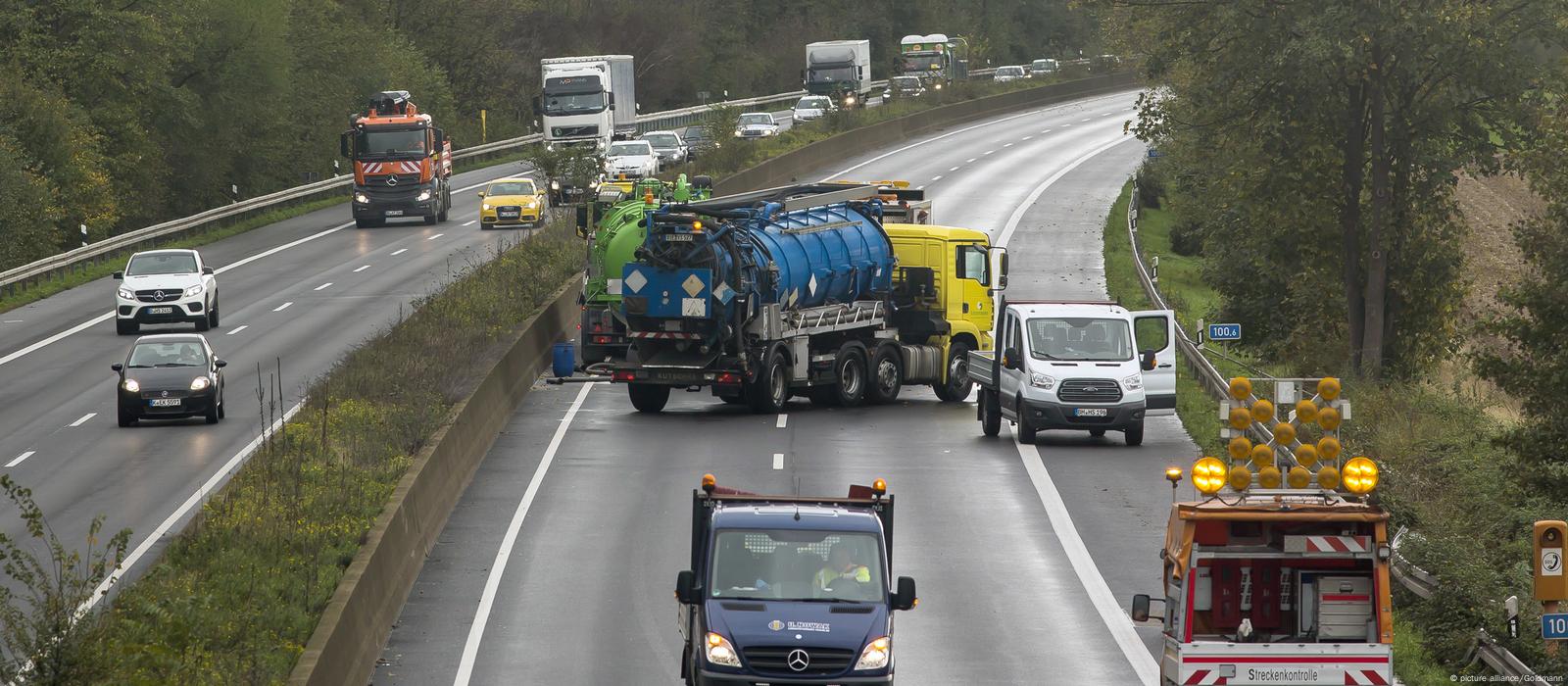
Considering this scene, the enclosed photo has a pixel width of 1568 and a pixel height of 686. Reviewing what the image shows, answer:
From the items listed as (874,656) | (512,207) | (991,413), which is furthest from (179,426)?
(512,207)

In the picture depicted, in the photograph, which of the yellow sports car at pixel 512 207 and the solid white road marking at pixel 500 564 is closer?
the solid white road marking at pixel 500 564

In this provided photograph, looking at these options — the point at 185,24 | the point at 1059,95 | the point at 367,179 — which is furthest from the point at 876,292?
the point at 1059,95

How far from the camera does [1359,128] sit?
38.8 meters

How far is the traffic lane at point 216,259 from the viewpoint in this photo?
4284 centimetres

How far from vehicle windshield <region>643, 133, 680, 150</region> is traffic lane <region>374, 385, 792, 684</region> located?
1514 inches

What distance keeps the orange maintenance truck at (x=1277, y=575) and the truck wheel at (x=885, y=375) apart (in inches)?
756

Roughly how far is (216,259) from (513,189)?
9242mm

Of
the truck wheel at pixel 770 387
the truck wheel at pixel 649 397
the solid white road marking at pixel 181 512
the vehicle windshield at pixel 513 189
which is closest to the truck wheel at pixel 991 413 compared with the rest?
the truck wheel at pixel 770 387

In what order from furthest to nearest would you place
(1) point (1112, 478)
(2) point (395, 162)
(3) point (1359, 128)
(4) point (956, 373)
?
(2) point (395, 162), (3) point (1359, 128), (4) point (956, 373), (1) point (1112, 478)

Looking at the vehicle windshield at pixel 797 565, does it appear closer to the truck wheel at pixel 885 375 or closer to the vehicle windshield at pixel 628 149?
the truck wheel at pixel 885 375

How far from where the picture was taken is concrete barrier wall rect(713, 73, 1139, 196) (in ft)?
218

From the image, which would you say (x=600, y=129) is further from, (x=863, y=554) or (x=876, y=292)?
(x=863, y=554)

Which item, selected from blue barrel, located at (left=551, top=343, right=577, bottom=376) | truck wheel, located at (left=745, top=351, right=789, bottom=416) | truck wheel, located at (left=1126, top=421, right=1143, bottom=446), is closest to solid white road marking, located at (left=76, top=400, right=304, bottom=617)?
blue barrel, located at (left=551, top=343, right=577, bottom=376)

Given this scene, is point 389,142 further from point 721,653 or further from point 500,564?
point 721,653
